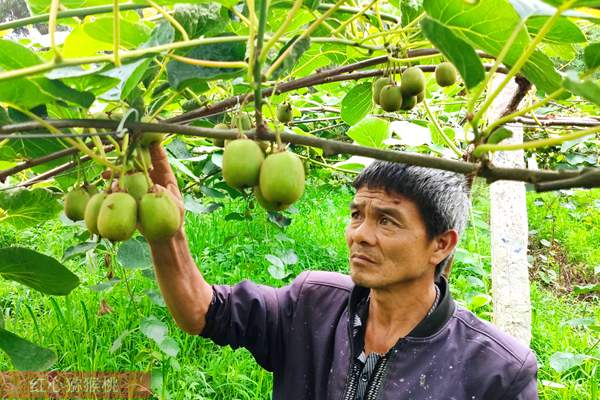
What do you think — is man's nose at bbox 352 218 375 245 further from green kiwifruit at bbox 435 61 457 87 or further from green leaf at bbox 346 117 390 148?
green kiwifruit at bbox 435 61 457 87

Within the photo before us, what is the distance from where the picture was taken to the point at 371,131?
1605 mm

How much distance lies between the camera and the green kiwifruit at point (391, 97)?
1294 mm

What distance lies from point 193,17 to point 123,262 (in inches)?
44.3

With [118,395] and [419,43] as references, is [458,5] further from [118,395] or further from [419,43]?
[118,395]

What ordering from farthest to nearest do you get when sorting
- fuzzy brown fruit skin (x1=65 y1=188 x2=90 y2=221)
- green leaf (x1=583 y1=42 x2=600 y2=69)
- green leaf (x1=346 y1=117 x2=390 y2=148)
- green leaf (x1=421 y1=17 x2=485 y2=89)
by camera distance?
green leaf (x1=346 y1=117 x2=390 y2=148) → fuzzy brown fruit skin (x1=65 y1=188 x2=90 y2=221) → green leaf (x1=583 y1=42 x2=600 y2=69) → green leaf (x1=421 y1=17 x2=485 y2=89)

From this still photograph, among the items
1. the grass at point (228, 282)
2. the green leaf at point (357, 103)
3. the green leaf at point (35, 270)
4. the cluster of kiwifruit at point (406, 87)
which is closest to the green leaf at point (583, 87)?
the cluster of kiwifruit at point (406, 87)

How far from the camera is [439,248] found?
6.20ft

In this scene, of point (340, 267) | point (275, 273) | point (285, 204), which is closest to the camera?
point (285, 204)

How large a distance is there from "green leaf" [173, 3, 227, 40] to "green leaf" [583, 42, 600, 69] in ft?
1.66

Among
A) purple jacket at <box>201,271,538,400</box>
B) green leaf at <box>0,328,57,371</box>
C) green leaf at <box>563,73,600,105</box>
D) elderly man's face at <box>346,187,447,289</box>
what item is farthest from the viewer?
elderly man's face at <box>346,187,447,289</box>

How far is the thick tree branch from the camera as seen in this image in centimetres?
58

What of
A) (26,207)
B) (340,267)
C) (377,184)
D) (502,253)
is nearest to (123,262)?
(26,207)

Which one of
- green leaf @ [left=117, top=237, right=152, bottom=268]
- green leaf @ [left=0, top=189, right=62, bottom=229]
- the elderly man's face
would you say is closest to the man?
the elderly man's face

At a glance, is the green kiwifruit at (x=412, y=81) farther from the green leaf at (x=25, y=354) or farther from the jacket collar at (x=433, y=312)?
the green leaf at (x=25, y=354)
